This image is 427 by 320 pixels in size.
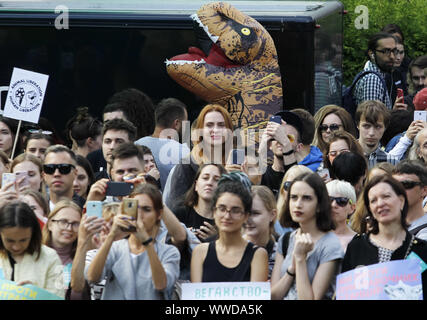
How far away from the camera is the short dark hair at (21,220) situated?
7.43 meters

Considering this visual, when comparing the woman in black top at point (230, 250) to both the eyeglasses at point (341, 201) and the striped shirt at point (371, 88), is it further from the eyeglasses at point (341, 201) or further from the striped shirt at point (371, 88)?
the striped shirt at point (371, 88)

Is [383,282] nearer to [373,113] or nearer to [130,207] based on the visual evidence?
[130,207]

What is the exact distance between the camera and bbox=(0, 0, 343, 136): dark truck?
1200cm

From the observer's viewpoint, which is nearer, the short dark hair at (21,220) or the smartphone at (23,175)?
the short dark hair at (21,220)

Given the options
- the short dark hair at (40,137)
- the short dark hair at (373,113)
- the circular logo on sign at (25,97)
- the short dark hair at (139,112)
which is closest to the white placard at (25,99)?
the circular logo on sign at (25,97)

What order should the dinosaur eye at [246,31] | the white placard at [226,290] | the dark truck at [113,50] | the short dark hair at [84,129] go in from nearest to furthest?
the white placard at [226,290] → the dinosaur eye at [246,31] → the short dark hair at [84,129] → the dark truck at [113,50]

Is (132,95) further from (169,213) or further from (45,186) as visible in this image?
(169,213)

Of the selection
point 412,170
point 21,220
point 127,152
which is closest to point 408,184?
point 412,170

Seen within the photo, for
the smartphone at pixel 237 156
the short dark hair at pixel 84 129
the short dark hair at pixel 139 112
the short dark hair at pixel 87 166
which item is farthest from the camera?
the short dark hair at pixel 84 129

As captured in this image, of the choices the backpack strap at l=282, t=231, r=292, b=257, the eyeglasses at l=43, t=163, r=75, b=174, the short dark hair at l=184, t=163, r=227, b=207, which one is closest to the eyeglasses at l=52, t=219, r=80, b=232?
the short dark hair at l=184, t=163, r=227, b=207

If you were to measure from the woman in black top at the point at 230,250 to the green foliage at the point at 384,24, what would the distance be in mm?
10036

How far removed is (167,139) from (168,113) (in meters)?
0.41

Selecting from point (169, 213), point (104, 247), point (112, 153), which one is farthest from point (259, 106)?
point (104, 247)

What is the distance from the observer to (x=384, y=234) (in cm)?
744
